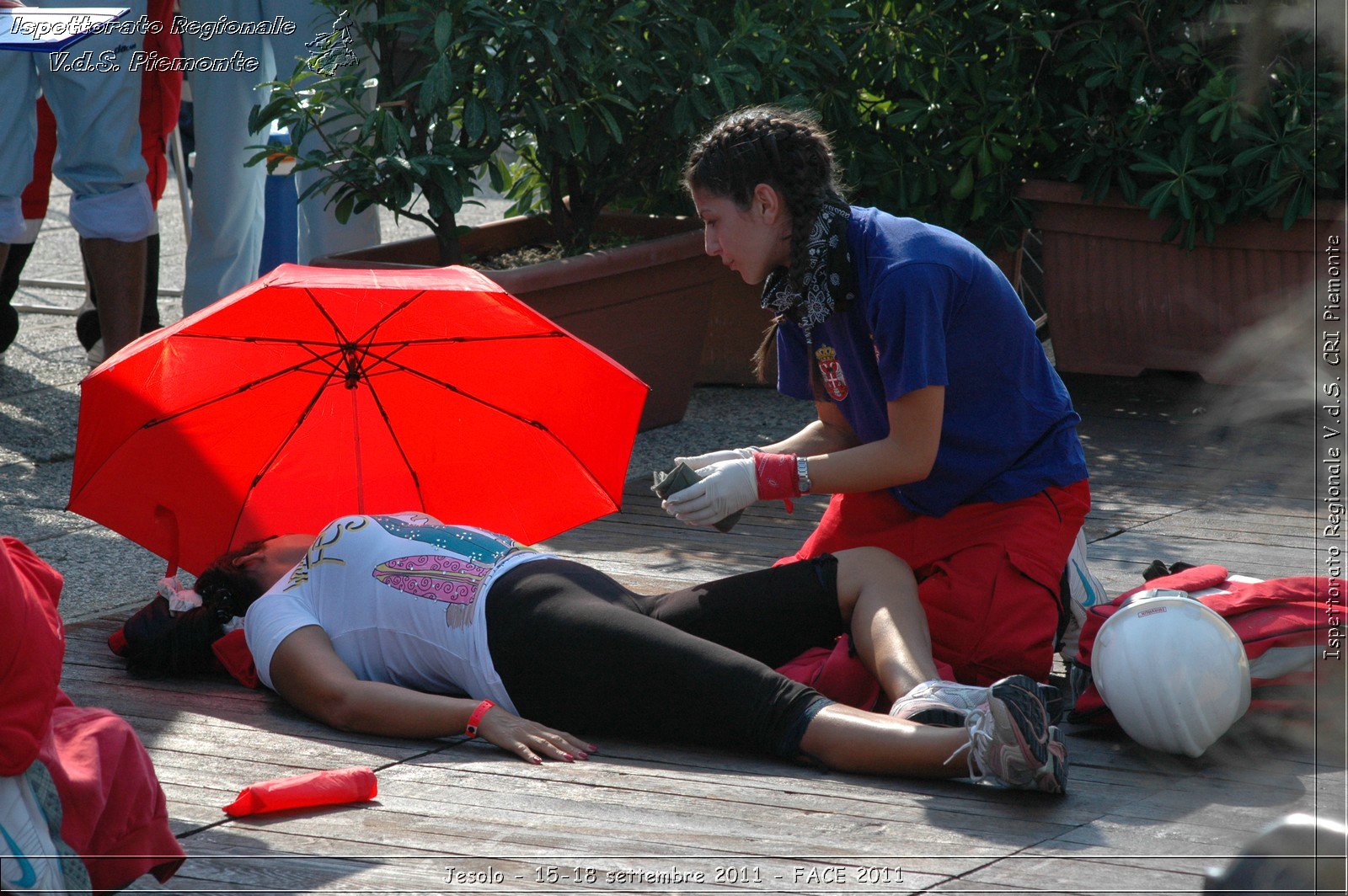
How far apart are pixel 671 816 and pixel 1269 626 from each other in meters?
1.11

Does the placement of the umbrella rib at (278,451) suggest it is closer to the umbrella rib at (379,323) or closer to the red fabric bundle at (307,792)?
the umbrella rib at (379,323)

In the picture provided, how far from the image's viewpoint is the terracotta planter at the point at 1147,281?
5051 mm

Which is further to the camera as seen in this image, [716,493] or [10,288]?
[10,288]

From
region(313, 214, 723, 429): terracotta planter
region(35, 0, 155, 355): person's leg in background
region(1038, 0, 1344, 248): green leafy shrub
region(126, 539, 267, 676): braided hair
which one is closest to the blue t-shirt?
region(126, 539, 267, 676): braided hair

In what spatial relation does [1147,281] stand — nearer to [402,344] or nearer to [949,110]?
[949,110]

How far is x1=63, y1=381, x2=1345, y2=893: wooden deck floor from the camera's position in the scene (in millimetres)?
2104

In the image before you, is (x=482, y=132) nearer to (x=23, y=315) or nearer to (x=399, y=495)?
(x=399, y=495)

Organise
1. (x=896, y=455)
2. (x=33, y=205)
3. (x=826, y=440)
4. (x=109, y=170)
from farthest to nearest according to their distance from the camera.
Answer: (x=33, y=205), (x=109, y=170), (x=826, y=440), (x=896, y=455)

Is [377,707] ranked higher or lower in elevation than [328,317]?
lower

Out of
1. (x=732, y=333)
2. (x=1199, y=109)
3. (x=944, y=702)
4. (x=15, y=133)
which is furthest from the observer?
(x=732, y=333)

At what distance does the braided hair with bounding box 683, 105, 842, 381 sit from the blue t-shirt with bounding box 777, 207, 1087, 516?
0.30ft

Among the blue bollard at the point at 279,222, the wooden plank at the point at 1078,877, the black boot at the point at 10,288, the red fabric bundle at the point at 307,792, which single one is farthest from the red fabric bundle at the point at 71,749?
the blue bollard at the point at 279,222

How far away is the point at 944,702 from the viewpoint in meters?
2.49

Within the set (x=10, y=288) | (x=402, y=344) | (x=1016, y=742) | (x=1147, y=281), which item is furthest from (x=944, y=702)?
(x=10, y=288)
